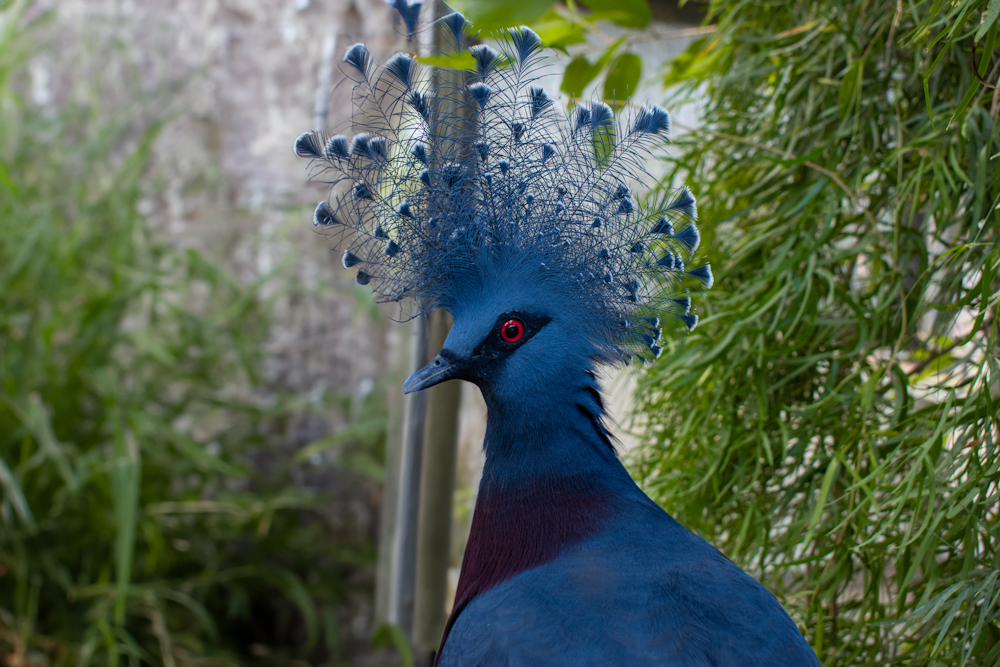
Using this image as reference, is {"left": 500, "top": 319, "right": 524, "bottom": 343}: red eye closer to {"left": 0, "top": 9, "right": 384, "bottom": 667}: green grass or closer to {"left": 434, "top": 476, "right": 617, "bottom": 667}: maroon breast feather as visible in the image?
{"left": 434, "top": 476, "right": 617, "bottom": 667}: maroon breast feather

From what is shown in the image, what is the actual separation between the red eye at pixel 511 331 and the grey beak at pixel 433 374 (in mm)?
49

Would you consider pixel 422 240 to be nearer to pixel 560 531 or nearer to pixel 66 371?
pixel 560 531

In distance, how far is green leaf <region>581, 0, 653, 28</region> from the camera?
716 mm

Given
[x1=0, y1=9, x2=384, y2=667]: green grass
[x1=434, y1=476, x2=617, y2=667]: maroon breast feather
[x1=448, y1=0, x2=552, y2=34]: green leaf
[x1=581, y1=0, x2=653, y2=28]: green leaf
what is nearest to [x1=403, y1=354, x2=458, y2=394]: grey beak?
[x1=434, y1=476, x2=617, y2=667]: maroon breast feather

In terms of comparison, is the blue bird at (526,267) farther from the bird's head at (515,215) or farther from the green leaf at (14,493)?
the green leaf at (14,493)

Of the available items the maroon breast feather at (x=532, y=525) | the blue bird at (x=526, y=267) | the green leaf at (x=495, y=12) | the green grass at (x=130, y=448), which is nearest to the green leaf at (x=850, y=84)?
the blue bird at (x=526, y=267)

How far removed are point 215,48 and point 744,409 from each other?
1.80 metres

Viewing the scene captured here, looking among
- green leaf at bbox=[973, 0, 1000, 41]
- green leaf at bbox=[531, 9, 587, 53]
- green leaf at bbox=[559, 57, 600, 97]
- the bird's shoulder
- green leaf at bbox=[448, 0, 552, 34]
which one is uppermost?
green leaf at bbox=[531, 9, 587, 53]

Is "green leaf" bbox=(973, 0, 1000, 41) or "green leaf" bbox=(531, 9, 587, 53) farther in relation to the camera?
"green leaf" bbox=(531, 9, 587, 53)

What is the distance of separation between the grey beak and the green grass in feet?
2.68

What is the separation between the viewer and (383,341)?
2.01 m

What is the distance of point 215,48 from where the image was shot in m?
1.97

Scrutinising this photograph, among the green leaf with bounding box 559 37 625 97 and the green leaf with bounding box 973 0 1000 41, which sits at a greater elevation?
the green leaf with bounding box 559 37 625 97

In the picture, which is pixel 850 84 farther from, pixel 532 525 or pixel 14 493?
pixel 14 493
